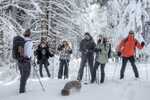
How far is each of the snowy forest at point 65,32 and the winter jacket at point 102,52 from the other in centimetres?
81

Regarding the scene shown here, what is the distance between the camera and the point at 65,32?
2847 centimetres

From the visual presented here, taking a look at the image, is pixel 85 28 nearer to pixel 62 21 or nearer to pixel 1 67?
pixel 62 21

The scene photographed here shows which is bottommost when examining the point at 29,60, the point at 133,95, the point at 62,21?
the point at 133,95

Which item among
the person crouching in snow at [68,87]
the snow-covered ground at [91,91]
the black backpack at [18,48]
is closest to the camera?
the snow-covered ground at [91,91]

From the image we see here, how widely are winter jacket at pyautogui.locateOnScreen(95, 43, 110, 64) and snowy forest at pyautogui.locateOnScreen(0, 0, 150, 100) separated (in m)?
0.81

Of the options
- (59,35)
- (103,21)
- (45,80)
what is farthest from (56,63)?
(103,21)

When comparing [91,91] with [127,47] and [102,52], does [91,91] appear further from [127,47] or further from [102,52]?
[127,47]

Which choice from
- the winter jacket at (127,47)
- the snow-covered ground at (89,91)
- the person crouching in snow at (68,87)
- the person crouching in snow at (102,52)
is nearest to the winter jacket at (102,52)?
the person crouching in snow at (102,52)

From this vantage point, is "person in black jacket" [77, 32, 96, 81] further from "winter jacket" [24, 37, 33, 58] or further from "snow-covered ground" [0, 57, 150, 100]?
"winter jacket" [24, 37, 33, 58]

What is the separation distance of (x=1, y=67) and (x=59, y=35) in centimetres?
471

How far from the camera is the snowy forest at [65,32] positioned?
46.3ft

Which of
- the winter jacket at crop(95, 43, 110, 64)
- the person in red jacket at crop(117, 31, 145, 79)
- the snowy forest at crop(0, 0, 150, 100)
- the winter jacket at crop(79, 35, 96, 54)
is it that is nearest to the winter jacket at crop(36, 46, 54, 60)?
the snowy forest at crop(0, 0, 150, 100)

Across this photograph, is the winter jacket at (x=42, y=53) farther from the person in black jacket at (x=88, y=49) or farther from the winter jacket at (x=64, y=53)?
the person in black jacket at (x=88, y=49)

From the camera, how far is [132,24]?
1677 inches
